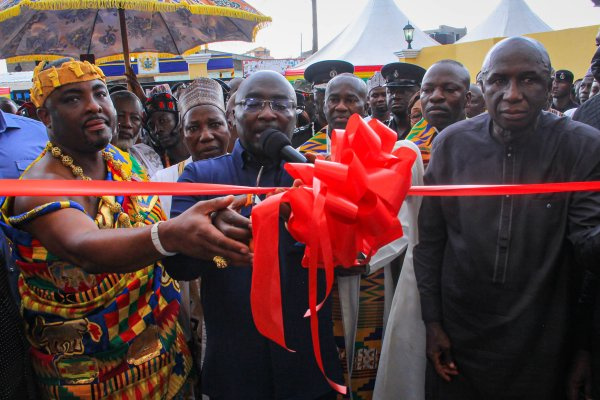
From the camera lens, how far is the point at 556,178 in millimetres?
1979

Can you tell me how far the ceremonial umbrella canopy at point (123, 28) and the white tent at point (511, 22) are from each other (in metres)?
15.3

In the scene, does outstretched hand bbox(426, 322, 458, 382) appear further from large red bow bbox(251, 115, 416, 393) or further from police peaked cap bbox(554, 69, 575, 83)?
police peaked cap bbox(554, 69, 575, 83)

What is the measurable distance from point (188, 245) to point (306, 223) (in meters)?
0.36

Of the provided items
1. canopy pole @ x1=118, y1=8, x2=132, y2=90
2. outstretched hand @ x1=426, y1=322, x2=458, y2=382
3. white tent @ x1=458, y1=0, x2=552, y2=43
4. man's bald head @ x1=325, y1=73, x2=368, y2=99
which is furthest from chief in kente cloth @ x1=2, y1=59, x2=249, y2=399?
white tent @ x1=458, y1=0, x2=552, y2=43

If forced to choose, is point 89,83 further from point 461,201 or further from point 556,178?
point 556,178

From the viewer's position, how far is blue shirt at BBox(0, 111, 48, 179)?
2.80 m

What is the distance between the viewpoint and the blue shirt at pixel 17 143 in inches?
110

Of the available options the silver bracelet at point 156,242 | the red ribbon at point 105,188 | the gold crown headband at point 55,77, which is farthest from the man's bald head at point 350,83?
the silver bracelet at point 156,242

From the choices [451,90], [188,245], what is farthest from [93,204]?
[451,90]

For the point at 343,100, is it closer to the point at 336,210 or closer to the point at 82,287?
the point at 82,287

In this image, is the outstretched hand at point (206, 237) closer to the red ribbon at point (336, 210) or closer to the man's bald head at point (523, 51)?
the red ribbon at point (336, 210)

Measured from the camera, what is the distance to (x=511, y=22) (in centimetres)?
1761

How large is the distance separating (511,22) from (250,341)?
19095 mm

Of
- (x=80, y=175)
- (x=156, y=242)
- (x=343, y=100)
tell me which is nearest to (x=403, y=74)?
(x=343, y=100)
